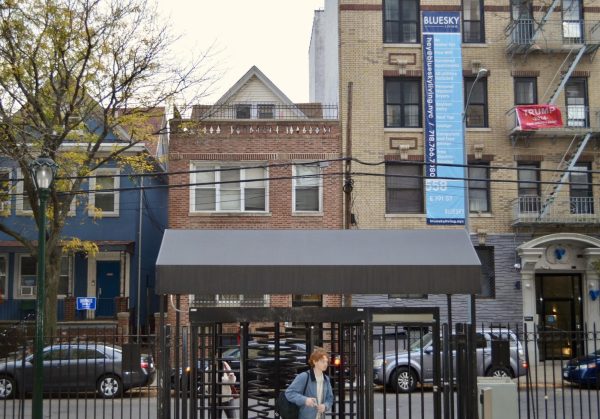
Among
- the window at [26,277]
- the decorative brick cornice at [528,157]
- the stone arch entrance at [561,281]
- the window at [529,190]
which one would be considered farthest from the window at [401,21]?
the window at [26,277]

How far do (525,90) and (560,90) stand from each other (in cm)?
127

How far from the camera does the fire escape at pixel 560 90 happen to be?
92.8ft

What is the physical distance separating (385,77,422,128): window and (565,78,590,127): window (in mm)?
→ 5101

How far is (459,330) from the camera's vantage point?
37.4ft

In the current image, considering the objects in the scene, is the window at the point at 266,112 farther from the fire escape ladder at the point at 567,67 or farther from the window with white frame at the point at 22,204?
the fire escape ladder at the point at 567,67

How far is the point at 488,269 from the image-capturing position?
1144 inches

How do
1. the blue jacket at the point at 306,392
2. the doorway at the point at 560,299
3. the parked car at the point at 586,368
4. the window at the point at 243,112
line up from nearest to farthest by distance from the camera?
the blue jacket at the point at 306,392 < the parked car at the point at 586,368 < the doorway at the point at 560,299 < the window at the point at 243,112

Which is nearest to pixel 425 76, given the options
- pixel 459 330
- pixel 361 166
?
pixel 361 166

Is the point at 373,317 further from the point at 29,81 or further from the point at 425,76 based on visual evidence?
the point at 425,76

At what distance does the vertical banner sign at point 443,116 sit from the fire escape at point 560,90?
1.80 m

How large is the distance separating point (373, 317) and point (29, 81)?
48.0 feet

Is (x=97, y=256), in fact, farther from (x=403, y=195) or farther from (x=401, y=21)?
(x=401, y=21)

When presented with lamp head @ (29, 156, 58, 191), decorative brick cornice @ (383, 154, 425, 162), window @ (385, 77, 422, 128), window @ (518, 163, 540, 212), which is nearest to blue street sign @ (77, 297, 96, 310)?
decorative brick cornice @ (383, 154, 425, 162)

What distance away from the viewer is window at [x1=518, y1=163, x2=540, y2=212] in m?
28.7
